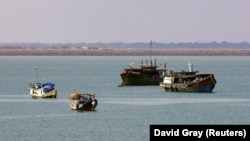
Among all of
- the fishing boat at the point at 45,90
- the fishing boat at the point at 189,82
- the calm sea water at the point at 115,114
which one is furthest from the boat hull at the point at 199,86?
the fishing boat at the point at 45,90

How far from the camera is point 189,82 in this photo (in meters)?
127

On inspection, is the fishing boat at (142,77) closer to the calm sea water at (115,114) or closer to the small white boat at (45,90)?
the calm sea water at (115,114)

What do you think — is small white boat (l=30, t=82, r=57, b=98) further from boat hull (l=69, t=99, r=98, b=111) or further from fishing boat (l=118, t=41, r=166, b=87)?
fishing boat (l=118, t=41, r=166, b=87)

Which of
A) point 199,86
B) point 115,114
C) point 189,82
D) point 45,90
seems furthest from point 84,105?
point 189,82

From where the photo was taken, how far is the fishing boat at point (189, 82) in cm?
12562

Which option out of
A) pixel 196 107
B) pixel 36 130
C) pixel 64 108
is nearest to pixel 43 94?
pixel 64 108

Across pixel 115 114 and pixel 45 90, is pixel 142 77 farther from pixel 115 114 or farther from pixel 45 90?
pixel 115 114

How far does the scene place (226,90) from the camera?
140m

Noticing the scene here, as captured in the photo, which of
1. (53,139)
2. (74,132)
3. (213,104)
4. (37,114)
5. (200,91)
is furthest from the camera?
(200,91)

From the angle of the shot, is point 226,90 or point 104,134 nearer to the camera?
point 104,134

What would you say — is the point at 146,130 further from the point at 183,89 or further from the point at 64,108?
the point at 183,89

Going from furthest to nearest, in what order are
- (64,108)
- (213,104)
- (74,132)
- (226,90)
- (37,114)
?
(226,90) → (213,104) → (64,108) → (37,114) → (74,132)

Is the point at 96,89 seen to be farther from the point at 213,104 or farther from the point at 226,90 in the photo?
the point at 213,104

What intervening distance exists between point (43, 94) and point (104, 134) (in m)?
38.8
